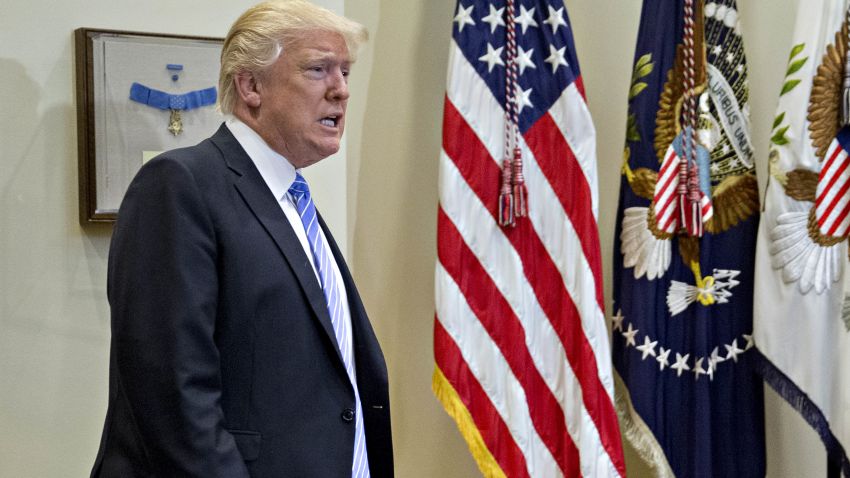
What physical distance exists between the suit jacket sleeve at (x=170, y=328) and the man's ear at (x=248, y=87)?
0.78 feet

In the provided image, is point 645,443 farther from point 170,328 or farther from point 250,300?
point 170,328

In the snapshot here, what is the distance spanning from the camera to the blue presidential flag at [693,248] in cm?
219

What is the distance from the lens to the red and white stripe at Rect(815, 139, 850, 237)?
191 centimetres

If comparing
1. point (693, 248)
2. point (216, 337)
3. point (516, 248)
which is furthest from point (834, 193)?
point (216, 337)

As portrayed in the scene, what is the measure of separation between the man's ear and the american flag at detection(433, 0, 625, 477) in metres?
1.01

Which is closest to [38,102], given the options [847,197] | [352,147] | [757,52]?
[352,147]

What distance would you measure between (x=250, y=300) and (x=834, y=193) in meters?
1.20

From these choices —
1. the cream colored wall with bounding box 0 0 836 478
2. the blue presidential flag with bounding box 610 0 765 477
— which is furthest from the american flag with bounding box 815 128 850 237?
the cream colored wall with bounding box 0 0 836 478

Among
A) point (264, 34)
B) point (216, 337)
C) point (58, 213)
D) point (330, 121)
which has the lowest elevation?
point (216, 337)

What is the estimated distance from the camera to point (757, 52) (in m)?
2.35

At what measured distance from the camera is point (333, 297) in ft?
5.29

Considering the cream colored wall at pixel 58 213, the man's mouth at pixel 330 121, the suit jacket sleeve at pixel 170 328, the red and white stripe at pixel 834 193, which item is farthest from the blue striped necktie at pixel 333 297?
the cream colored wall at pixel 58 213

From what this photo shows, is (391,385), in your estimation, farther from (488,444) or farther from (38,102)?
(38,102)

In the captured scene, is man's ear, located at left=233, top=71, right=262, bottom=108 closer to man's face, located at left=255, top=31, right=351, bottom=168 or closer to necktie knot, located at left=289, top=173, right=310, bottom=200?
man's face, located at left=255, top=31, right=351, bottom=168
